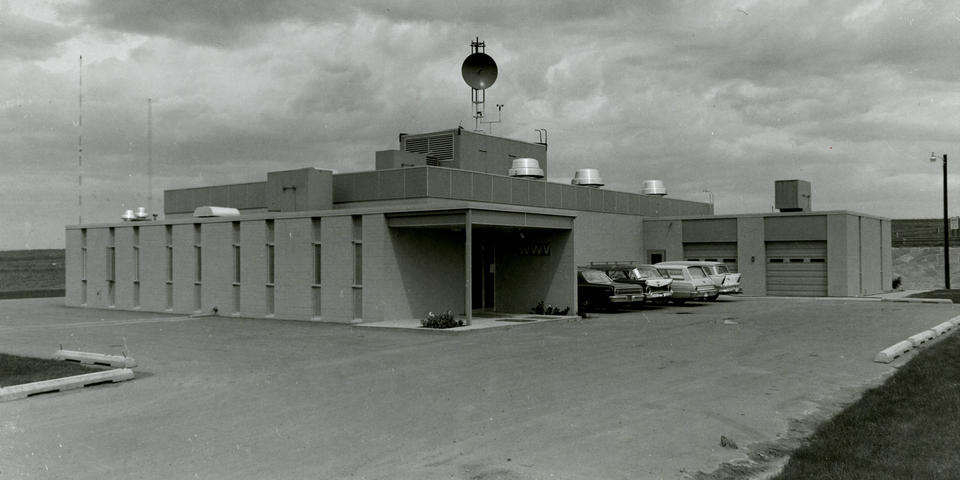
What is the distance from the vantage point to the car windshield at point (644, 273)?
1061 inches

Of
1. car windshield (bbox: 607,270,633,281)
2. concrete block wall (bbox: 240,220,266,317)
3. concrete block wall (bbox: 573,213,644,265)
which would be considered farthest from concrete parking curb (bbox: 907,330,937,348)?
concrete block wall (bbox: 240,220,266,317)

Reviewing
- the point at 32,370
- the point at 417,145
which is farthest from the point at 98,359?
the point at 417,145

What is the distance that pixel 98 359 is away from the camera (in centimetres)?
1359

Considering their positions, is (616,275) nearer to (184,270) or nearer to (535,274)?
(535,274)

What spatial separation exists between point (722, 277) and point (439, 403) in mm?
24246

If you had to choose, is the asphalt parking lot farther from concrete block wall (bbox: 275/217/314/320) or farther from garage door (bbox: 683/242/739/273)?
garage door (bbox: 683/242/739/273)

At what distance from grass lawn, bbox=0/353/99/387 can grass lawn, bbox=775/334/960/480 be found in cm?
1106

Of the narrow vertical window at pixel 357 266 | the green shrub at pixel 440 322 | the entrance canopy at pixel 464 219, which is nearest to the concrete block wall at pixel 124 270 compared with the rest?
the narrow vertical window at pixel 357 266

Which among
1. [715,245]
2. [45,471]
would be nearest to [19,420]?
[45,471]

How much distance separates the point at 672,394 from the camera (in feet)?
33.4

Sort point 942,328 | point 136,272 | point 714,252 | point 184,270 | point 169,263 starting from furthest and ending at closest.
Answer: point 714,252 → point 136,272 → point 169,263 → point 184,270 → point 942,328

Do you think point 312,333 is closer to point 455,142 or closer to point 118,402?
point 118,402

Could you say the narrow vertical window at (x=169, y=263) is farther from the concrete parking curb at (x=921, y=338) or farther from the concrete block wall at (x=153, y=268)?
the concrete parking curb at (x=921, y=338)

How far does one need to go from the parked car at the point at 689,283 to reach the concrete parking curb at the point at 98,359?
797 inches
